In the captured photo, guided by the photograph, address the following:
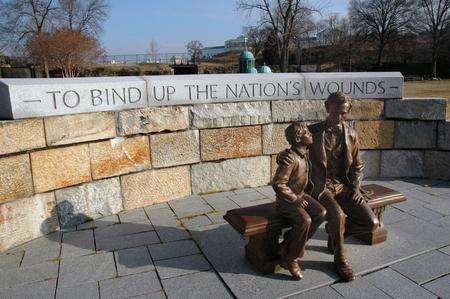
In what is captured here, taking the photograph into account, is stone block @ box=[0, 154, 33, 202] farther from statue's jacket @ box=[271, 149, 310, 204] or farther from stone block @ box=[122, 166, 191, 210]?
statue's jacket @ box=[271, 149, 310, 204]

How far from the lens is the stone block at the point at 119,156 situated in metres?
4.44

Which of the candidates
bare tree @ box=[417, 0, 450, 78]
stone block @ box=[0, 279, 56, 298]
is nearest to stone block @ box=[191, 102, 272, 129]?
stone block @ box=[0, 279, 56, 298]

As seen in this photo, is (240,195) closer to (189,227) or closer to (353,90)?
(189,227)

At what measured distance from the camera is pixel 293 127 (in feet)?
10.00

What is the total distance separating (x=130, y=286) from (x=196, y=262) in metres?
0.62

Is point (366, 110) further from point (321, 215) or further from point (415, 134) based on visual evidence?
point (321, 215)

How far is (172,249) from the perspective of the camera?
3756 mm

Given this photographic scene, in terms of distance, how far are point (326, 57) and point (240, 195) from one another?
4583cm

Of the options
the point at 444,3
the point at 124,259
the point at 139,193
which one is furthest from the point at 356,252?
the point at 444,3

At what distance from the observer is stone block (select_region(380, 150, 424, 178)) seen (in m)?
5.94

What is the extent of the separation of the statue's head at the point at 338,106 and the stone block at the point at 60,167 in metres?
2.63

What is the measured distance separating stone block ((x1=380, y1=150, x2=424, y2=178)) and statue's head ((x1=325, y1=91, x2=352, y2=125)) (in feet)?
9.80

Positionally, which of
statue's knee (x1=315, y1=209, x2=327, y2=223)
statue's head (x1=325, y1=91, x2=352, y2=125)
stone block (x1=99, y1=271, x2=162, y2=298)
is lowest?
stone block (x1=99, y1=271, x2=162, y2=298)

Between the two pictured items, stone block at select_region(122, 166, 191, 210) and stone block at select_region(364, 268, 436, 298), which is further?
stone block at select_region(122, 166, 191, 210)
